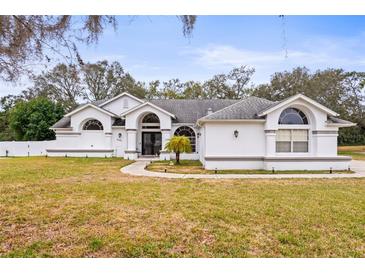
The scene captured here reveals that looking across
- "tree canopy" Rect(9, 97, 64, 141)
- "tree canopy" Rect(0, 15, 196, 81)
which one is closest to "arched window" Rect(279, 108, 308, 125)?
"tree canopy" Rect(0, 15, 196, 81)

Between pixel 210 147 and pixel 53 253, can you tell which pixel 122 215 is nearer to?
pixel 53 253

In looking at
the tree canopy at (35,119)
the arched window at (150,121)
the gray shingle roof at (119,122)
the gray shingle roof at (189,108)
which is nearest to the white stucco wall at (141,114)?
the gray shingle roof at (189,108)

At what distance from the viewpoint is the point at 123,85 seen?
47594 millimetres

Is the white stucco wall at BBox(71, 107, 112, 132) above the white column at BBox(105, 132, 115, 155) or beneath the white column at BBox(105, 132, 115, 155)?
above

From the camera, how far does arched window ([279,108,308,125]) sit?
16484mm

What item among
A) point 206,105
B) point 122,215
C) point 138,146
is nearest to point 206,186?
point 122,215

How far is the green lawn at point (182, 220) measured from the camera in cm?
488

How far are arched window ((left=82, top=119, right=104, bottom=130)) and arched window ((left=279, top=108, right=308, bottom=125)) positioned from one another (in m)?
17.2

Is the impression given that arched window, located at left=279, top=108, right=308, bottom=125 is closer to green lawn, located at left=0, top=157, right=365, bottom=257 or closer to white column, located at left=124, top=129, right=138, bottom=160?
green lawn, located at left=0, top=157, right=365, bottom=257

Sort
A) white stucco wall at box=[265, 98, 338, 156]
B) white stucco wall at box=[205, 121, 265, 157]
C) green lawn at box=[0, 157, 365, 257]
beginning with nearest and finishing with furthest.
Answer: green lawn at box=[0, 157, 365, 257] < white stucco wall at box=[265, 98, 338, 156] < white stucco wall at box=[205, 121, 265, 157]

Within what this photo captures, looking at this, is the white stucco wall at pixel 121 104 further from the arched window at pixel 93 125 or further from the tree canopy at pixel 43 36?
the tree canopy at pixel 43 36

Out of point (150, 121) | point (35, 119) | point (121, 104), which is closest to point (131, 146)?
point (150, 121)

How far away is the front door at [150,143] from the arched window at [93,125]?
4.43 metres

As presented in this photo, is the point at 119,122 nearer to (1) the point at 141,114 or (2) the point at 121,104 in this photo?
(2) the point at 121,104
